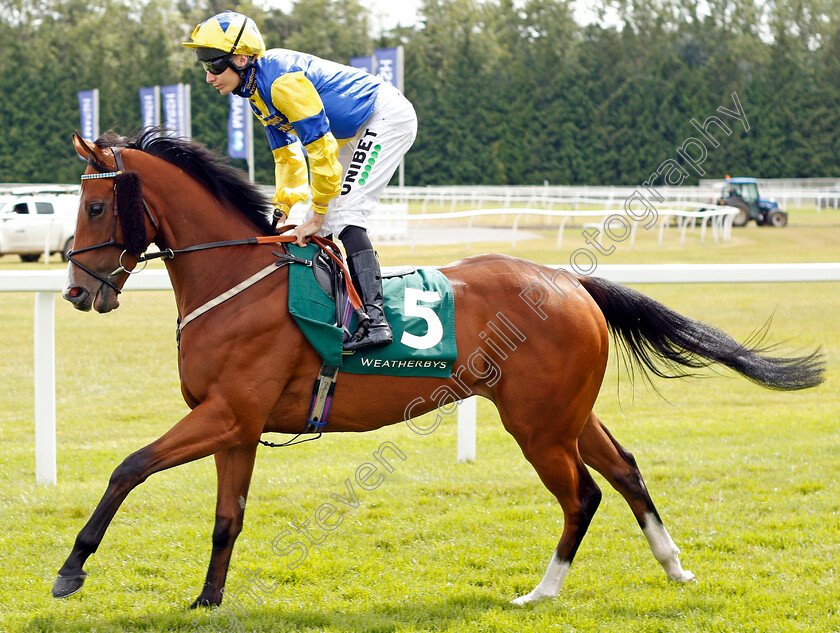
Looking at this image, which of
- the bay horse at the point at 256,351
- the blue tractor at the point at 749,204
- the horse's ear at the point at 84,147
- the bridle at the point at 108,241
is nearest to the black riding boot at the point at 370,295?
the bay horse at the point at 256,351

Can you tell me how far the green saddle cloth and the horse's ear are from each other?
75 cm

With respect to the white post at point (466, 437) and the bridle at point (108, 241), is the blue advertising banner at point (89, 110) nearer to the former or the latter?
the white post at point (466, 437)

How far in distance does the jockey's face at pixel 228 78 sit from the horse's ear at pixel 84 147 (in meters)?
0.47

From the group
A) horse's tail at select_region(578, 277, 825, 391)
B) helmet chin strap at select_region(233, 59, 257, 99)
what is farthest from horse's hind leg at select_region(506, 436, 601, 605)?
helmet chin strap at select_region(233, 59, 257, 99)

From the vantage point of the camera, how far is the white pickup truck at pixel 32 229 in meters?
15.6

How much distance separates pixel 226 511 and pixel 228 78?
1.55 m

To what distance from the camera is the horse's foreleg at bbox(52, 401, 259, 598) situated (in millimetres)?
2881

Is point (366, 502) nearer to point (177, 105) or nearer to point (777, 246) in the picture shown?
point (777, 246)

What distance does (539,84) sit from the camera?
5038 centimetres

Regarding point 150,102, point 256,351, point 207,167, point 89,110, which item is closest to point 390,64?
point 150,102

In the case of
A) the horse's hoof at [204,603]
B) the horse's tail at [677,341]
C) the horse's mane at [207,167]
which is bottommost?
the horse's hoof at [204,603]

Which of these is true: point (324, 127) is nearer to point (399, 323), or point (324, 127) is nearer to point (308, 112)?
point (308, 112)

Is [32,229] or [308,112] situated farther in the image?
[32,229]

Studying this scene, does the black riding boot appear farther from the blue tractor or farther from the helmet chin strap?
the blue tractor
